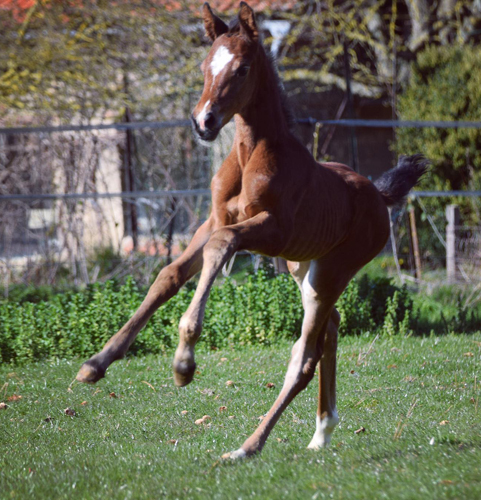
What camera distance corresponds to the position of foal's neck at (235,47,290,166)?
3.90 meters

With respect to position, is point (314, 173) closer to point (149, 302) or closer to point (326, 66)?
point (149, 302)

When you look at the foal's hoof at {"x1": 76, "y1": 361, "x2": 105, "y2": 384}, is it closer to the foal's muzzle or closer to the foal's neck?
the foal's muzzle

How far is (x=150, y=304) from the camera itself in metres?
3.38

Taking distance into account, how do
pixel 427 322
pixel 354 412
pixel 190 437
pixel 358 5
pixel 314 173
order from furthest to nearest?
1. pixel 358 5
2. pixel 427 322
3. pixel 354 412
4. pixel 190 437
5. pixel 314 173

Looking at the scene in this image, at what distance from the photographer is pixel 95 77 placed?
12.2 m

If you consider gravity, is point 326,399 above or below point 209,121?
below

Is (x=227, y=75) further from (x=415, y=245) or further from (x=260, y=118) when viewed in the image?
(x=415, y=245)

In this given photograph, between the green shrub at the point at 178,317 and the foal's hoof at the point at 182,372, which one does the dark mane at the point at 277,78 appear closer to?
the foal's hoof at the point at 182,372

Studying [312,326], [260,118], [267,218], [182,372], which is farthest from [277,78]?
[182,372]

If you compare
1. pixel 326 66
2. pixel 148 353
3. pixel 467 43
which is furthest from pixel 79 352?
pixel 467 43

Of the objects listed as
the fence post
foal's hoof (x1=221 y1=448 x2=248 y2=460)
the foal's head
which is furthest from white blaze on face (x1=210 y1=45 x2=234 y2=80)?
the fence post

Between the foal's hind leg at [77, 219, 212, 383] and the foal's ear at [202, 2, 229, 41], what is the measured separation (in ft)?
3.57

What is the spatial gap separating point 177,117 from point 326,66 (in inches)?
134

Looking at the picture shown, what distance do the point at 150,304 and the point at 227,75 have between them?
4.13ft
